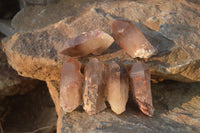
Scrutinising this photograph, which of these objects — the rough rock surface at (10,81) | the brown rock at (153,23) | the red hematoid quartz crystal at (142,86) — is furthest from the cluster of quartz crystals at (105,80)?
the rough rock surface at (10,81)

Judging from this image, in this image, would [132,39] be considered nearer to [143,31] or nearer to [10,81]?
[143,31]

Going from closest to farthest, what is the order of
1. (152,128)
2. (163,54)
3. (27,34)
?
(152,128), (163,54), (27,34)

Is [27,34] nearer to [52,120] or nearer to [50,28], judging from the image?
[50,28]

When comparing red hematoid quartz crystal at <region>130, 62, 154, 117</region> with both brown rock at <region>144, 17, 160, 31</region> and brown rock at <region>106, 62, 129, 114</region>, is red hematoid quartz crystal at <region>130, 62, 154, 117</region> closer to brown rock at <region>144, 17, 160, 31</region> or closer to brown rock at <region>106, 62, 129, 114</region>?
brown rock at <region>106, 62, 129, 114</region>

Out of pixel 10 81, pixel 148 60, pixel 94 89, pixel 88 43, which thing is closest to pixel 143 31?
Result: pixel 148 60

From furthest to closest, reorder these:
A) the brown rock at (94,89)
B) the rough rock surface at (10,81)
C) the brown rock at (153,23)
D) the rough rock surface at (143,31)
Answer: the rough rock surface at (10,81)
the brown rock at (153,23)
the rough rock surface at (143,31)
the brown rock at (94,89)

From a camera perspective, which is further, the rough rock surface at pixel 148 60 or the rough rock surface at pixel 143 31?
the rough rock surface at pixel 143 31

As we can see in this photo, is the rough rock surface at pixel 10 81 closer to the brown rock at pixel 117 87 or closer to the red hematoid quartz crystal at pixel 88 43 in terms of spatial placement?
the red hematoid quartz crystal at pixel 88 43

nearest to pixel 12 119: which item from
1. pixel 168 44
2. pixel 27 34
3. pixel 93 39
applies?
pixel 27 34
